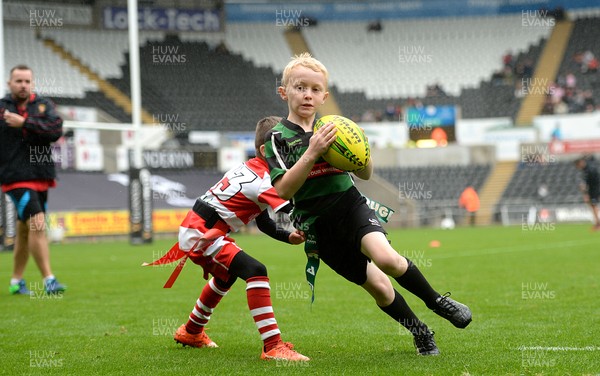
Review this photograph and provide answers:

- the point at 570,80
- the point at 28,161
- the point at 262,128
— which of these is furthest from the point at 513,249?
the point at 570,80

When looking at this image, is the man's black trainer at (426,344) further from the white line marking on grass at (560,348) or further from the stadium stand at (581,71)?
the stadium stand at (581,71)

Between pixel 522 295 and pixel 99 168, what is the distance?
19.3m

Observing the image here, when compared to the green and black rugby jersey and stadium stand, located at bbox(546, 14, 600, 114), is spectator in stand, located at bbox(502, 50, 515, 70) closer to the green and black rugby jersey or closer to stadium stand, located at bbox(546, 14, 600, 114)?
stadium stand, located at bbox(546, 14, 600, 114)

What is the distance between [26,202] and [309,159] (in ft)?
15.9

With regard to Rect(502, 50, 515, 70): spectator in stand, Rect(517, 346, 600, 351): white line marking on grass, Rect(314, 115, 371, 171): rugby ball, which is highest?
Rect(502, 50, 515, 70): spectator in stand

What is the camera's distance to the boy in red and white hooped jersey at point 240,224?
15.6 ft

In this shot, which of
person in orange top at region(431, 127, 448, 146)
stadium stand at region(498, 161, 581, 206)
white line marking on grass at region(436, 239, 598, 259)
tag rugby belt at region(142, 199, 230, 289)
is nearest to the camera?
tag rugby belt at region(142, 199, 230, 289)

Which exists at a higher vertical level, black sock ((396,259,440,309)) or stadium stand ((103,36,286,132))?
stadium stand ((103,36,286,132))

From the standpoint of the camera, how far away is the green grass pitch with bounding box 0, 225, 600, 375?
175 inches

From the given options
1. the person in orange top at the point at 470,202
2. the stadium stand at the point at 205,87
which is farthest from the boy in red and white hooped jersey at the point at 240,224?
the stadium stand at the point at 205,87

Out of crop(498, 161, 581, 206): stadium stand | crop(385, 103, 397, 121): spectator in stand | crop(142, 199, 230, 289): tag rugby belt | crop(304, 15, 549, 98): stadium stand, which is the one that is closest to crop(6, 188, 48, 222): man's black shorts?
crop(142, 199, 230, 289): tag rugby belt

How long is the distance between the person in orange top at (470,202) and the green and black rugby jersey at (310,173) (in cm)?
2566

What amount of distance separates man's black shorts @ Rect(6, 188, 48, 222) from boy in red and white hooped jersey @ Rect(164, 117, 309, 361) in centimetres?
365

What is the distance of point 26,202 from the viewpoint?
27.0 ft
